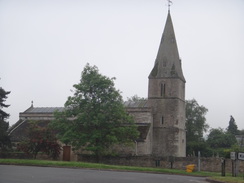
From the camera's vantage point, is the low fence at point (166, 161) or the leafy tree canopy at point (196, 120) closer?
the low fence at point (166, 161)

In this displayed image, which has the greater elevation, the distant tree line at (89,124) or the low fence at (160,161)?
the distant tree line at (89,124)

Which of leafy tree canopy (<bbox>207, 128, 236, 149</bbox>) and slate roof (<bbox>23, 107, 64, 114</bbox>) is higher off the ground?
slate roof (<bbox>23, 107, 64, 114</bbox>)

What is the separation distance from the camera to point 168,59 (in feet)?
176

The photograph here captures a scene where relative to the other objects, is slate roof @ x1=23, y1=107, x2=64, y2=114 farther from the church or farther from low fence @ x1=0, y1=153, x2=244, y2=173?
low fence @ x1=0, y1=153, x2=244, y2=173

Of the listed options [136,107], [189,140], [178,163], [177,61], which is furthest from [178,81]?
[189,140]

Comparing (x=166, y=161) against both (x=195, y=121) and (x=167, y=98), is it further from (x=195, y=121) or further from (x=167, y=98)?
(x=195, y=121)

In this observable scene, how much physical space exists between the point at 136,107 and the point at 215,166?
17812 mm

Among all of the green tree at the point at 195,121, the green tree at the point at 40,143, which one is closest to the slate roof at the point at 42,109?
the green tree at the point at 40,143

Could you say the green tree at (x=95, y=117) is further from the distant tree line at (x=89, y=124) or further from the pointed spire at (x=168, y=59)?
the pointed spire at (x=168, y=59)

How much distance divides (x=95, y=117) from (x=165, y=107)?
16668 millimetres

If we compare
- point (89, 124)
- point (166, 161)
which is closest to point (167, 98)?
point (166, 161)

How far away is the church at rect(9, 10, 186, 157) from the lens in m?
51.3

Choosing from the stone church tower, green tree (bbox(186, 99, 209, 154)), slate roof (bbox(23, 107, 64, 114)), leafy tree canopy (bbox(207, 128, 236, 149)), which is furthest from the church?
leafy tree canopy (bbox(207, 128, 236, 149))

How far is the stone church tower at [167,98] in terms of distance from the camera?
169 ft
